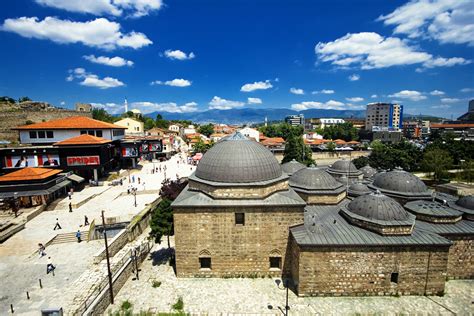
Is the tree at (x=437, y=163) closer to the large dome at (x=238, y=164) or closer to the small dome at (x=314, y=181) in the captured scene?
the small dome at (x=314, y=181)

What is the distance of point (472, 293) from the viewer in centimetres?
1445

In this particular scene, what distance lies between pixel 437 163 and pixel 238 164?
44.9 m

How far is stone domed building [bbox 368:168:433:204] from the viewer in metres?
20.4

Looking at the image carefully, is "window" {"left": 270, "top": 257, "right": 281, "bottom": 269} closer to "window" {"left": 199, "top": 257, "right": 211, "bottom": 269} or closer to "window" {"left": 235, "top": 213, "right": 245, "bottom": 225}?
"window" {"left": 235, "top": 213, "right": 245, "bottom": 225}

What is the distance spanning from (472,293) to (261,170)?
14.9m

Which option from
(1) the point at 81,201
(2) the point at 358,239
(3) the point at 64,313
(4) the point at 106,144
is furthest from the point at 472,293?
(4) the point at 106,144

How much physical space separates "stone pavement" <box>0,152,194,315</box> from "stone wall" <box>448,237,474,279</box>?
79.5 ft

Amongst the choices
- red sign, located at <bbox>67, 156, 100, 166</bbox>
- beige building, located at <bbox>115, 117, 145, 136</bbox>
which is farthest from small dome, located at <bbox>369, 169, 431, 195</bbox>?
beige building, located at <bbox>115, 117, 145, 136</bbox>

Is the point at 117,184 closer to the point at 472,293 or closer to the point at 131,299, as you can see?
the point at 131,299

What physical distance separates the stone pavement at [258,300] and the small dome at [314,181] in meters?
8.41

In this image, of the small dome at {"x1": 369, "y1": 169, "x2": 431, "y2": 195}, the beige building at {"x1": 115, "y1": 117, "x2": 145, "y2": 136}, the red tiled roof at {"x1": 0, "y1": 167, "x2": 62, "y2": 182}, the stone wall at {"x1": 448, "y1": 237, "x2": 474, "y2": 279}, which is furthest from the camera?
the beige building at {"x1": 115, "y1": 117, "x2": 145, "y2": 136}

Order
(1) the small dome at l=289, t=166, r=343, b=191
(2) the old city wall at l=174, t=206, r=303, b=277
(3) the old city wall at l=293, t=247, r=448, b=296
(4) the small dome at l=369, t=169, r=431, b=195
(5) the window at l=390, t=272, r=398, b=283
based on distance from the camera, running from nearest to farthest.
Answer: (3) the old city wall at l=293, t=247, r=448, b=296, (5) the window at l=390, t=272, r=398, b=283, (2) the old city wall at l=174, t=206, r=303, b=277, (1) the small dome at l=289, t=166, r=343, b=191, (4) the small dome at l=369, t=169, r=431, b=195

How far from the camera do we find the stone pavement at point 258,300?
13.3m

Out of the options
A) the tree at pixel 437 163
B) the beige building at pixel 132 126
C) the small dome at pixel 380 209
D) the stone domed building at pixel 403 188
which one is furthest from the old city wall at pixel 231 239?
the beige building at pixel 132 126
